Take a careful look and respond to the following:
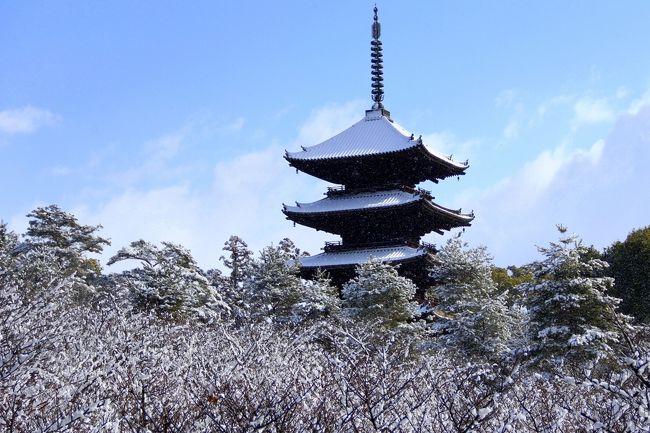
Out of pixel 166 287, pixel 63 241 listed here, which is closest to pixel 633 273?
pixel 166 287

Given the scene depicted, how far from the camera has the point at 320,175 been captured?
90.4 ft

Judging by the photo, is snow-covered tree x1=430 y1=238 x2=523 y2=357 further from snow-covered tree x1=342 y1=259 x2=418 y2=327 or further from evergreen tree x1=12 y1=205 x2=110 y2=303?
evergreen tree x1=12 y1=205 x2=110 y2=303

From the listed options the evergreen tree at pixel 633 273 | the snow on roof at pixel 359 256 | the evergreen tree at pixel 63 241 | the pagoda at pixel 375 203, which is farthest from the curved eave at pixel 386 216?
the evergreen tree at pixel 63 241

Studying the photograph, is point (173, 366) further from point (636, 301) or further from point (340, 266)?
point (636, 301)

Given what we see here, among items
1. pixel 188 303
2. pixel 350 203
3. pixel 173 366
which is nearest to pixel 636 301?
pixel 350 203

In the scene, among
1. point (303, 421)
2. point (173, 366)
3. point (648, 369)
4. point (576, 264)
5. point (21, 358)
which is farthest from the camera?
point (576, 264)

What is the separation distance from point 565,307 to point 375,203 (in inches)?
383

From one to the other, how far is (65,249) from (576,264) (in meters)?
28.8

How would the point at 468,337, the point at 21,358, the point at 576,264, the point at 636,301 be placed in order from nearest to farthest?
the point at 21,358 < the point at 576,264 < the point at 468,337 < the point at 636,301

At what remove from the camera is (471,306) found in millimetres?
17875

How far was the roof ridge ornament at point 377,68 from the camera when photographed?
3003 cm

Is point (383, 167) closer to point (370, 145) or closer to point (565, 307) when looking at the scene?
point (370, 145)

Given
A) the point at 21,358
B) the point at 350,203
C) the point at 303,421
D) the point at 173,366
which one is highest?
the point at 350,203

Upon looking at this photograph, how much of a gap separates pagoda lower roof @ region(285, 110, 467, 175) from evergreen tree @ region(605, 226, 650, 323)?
10415 mm
